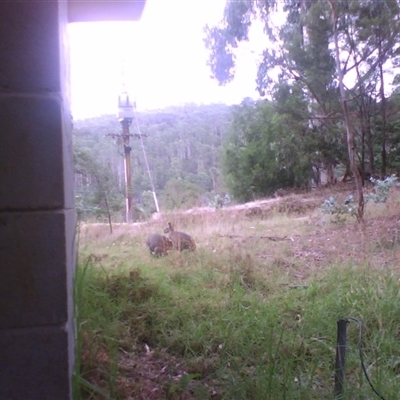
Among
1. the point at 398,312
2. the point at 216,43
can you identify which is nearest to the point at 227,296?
the point at 398,312

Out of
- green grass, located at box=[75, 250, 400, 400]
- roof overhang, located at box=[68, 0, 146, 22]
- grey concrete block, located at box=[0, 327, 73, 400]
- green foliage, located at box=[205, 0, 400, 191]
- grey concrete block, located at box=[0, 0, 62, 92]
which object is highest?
green foliage, located at box=[205, 0, 400, 191]

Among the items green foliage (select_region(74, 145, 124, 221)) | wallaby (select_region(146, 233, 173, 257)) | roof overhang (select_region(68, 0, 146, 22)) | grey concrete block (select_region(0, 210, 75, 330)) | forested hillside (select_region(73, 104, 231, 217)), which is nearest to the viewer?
grey concrete block (select_region(0, 210, 75, 330))

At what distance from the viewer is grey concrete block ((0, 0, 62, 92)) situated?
32.0 inches

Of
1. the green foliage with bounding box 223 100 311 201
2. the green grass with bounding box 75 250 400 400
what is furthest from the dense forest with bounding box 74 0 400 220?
the green grass with bounding box 75 250 400 400

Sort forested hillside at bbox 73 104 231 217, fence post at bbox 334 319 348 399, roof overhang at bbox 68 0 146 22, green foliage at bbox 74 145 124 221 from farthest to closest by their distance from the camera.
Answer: forested hillside at bbox 73 104 231 217
green foliage at bbox 74 145 124 221
roof overhang at bbox 68 0 146 22
fence post at bbox 334 319 348 399

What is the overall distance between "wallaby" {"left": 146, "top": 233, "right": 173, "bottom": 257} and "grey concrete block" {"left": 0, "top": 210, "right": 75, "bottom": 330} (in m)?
2.03

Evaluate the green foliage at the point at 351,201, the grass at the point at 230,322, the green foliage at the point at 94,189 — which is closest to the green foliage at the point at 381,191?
the green foliage at the point at 351,201

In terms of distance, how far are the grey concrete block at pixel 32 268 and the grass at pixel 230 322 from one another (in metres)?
0.20

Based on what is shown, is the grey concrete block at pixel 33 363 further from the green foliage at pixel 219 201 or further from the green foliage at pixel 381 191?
the green foliage at pixel 381 191

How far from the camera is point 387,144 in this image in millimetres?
5234

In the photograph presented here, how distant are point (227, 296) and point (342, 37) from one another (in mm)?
4253

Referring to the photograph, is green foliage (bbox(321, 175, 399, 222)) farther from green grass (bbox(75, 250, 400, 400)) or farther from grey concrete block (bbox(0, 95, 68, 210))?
grey concrete block (bbox(0, 95, 68, 210))

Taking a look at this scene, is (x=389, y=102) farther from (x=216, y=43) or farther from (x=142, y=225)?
(x=142, y=225)

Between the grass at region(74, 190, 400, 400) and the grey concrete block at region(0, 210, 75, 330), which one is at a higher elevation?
the grey concrete block at region(0, 210, 75, 330)
